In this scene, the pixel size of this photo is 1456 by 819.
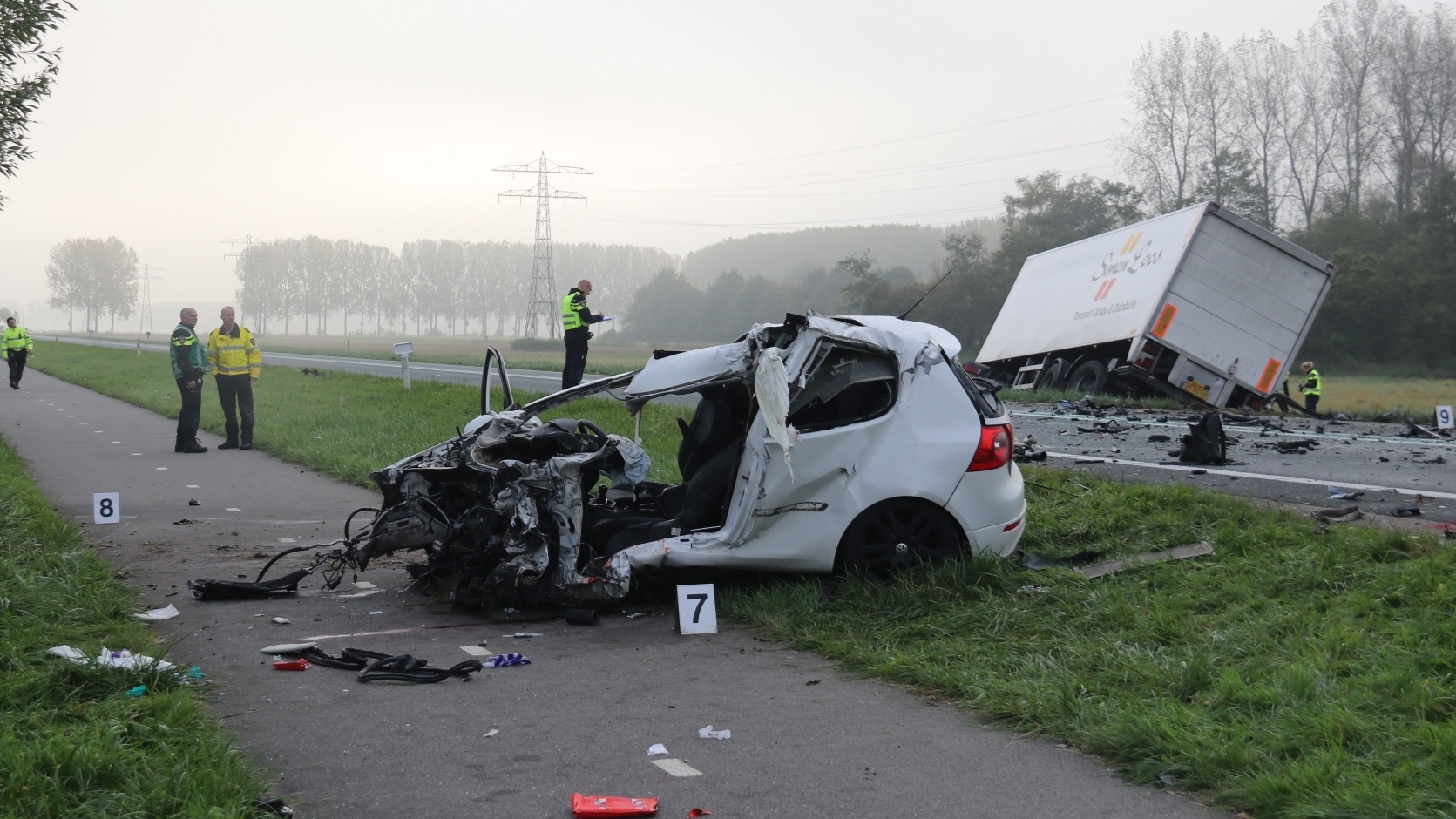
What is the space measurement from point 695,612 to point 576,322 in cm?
1262

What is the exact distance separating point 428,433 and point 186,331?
3.49 m

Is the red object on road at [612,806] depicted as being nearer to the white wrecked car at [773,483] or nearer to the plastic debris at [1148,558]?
the white wrecked car at [773,483]

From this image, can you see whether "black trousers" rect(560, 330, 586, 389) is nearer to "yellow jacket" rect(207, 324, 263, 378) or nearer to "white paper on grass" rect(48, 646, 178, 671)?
"yellow jacket" rect(207, 324, 263, 378)

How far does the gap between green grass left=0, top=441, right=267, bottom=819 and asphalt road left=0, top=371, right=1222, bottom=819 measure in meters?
0.21

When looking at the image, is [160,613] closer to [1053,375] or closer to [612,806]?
[612,806]

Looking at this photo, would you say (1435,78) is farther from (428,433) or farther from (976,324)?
(428,433)

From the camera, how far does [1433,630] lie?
14.9 feet

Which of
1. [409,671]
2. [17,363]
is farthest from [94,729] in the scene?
[17,363]

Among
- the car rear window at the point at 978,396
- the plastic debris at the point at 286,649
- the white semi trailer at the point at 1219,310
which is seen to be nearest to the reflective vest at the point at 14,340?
the white semi trailer at the point at 1219,310

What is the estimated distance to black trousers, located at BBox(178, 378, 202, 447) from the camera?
1401 cm

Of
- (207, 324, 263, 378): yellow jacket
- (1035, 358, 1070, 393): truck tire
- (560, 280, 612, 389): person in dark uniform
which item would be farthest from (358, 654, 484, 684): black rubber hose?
(1035, 358, 1070, 393): truck tire

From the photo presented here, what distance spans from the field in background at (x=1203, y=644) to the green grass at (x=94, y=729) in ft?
8.89

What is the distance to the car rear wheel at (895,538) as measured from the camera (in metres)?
6.05

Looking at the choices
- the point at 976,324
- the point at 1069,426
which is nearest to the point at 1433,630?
the point at 1069,426
